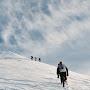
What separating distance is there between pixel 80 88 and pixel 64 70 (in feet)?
7.36

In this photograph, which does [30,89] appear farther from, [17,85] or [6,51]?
[6,51]

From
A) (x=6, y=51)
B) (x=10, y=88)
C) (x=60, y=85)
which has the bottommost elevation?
(x=10, y=88)

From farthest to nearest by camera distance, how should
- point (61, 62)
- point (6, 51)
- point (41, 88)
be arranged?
point (6, 51) < point (61, 62) < point (41, 88)

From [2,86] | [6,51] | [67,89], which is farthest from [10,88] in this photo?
[6,51]

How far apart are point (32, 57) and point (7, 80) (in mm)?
40036

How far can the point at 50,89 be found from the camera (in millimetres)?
24094

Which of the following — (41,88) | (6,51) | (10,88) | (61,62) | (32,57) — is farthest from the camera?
(6,51)

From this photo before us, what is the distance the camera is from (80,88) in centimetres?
2695

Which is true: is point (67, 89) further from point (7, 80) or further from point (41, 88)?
point (7, 80)

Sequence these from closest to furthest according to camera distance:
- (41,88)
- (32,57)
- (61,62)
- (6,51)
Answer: (41,88)
(61,62)
(32,57)
(6,51)

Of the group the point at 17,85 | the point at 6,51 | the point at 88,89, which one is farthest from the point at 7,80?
the point at 6,51

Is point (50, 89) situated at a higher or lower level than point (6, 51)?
lower

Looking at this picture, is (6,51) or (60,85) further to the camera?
(6,51)

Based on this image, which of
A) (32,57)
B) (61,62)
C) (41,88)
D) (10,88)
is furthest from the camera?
(32,57)
